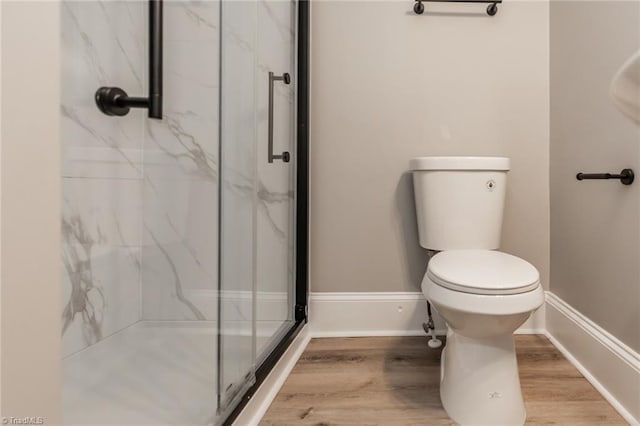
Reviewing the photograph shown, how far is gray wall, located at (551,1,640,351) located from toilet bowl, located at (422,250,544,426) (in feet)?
1.23

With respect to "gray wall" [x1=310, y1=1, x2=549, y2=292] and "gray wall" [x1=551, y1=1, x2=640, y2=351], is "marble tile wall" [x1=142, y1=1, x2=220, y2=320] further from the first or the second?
"gray wall" [x1=551, y1=1, x2=640, y2=351]

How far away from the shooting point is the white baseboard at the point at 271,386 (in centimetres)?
110

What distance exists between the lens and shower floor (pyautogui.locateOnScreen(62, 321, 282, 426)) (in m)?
0.99

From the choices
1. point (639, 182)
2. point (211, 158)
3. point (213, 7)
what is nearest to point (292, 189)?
point (211, 158)

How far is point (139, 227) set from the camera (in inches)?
60.3

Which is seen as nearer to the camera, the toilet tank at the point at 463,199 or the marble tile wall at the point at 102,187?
the marble tile wall at the point at 102,187

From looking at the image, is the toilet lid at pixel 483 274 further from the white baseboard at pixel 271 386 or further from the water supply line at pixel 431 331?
the white baseboard at pixel 271 386

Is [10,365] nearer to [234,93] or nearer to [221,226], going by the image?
[221,226]

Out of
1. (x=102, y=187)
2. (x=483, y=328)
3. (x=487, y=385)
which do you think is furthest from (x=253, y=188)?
(x=487, y=385)

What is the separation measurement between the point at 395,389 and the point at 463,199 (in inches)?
29.6

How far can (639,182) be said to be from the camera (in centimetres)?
117

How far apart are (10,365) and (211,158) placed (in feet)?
2.87

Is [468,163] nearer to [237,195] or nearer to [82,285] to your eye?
[237,195]

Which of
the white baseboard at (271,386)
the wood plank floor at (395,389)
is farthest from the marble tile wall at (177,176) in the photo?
the wood plank floor at (395,389)
